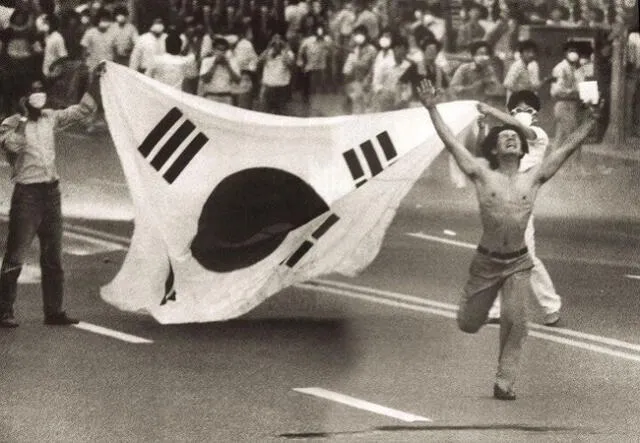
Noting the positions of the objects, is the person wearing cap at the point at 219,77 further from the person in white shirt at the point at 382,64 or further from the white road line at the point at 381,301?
the white road line at the point at 381,301

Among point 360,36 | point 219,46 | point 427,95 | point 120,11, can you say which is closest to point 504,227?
point 427,95

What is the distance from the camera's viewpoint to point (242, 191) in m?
15.4

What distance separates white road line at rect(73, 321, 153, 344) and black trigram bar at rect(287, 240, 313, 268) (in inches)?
50.3

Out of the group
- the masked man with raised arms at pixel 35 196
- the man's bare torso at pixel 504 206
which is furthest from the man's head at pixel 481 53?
the man's bare torso at pixel 504 206

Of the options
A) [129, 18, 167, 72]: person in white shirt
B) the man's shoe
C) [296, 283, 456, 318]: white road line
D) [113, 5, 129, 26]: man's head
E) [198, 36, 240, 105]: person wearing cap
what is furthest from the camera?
[113, 5, 129, 26]: man's head

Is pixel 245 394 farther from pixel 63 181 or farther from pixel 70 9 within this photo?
pixel 70 9

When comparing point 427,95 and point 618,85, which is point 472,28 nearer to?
point 618,85

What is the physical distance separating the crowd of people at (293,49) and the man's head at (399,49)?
0.04 m

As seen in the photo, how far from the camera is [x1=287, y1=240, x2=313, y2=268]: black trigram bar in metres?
15.2

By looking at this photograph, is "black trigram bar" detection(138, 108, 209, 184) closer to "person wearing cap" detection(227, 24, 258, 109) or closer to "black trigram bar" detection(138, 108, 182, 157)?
"black trigram bar" detection(138, 108, 182, 157)

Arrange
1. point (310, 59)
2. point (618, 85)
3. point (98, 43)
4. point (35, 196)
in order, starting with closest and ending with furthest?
point (35, 196), point (618, 85), point (98, 43), point (310, 59)

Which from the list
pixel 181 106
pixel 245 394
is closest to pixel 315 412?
pixel 245 394

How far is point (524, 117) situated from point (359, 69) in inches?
834

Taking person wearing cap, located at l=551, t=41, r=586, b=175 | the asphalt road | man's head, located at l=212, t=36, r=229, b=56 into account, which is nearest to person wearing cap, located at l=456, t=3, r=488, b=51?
person wearing cap, located at l=551, t=41, r=586, b=175
